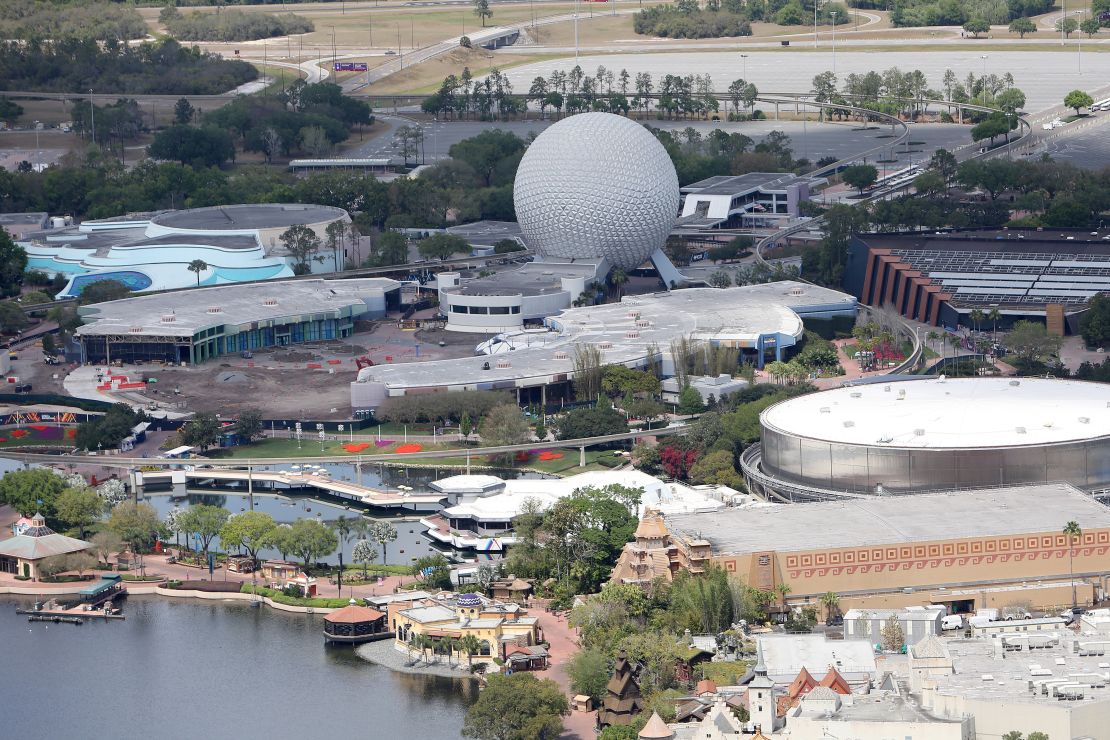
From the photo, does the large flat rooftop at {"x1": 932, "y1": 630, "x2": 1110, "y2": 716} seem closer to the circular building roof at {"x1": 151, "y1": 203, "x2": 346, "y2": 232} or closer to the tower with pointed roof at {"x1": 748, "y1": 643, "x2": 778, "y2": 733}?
the tower with pointed roof at {"x1": 748, "y1": 643, "x2": 778, "y2": 733}

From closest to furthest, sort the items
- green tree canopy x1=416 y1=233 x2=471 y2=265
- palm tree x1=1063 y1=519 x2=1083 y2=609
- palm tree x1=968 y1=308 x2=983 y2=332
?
palm tree x1=1063 y1=519 x2=1083 y2=609, palm tree x1=968 y1=308 x2=983 y2=332, green tree canopy x1=416 y1=233 x2=471 y2=265

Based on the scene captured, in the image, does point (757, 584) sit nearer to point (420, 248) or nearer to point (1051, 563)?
point (1051, 563)

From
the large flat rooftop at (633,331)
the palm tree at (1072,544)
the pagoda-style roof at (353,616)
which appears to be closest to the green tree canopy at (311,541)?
the pagoda-style roof at (353,616)

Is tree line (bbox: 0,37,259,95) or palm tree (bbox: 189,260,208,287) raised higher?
tree line (bbox: 0,37,259,95)

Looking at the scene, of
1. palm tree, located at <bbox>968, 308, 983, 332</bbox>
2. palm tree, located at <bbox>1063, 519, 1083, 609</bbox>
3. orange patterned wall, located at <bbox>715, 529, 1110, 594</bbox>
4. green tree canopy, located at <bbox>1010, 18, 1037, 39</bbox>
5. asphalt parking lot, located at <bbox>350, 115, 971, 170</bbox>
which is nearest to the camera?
orange patterned wall, located at <bbox>715, 529, 1110, 594</bbox>

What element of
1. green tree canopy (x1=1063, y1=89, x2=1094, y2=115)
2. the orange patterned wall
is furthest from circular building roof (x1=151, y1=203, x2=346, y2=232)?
the orange patterned wall

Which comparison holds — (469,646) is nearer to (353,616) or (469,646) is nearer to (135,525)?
(353,616)

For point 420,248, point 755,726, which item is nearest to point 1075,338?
point 420,248

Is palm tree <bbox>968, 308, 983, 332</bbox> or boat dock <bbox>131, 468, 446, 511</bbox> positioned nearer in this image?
boat dock <bbox>131, 468, 446, 511</bbox>
